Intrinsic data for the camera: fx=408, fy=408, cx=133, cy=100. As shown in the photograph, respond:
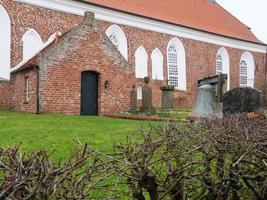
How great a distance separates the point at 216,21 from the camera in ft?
112

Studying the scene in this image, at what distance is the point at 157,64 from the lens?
28188mm

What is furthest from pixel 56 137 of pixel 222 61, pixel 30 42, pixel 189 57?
pixel 222 61

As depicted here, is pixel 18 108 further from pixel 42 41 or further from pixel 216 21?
pixel 216 21

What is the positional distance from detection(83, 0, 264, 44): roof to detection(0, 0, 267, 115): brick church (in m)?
0.10

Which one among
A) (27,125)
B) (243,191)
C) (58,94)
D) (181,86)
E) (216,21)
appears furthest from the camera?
(216,21)

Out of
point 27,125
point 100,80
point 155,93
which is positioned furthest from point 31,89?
point 155,93

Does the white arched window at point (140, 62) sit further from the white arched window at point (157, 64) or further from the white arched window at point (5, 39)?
the white arched window at point (5, 39)

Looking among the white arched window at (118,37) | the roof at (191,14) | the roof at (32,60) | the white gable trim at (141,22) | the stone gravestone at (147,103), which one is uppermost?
the roof at (191,14)

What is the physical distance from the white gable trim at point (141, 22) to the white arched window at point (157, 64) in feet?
5.07

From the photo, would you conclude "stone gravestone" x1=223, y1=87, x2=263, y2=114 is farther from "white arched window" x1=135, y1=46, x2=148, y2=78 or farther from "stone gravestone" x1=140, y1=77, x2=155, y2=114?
"white arched window" x1=135, y1=46, x2=148, y2=78

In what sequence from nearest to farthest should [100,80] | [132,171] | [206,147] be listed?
[132,171] < [206,147] < [100,80]

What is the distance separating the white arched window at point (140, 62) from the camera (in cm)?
2672

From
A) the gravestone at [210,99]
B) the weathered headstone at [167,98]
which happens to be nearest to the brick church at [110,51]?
the weathered headstone at [167,98]

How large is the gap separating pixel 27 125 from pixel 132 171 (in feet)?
27.8
